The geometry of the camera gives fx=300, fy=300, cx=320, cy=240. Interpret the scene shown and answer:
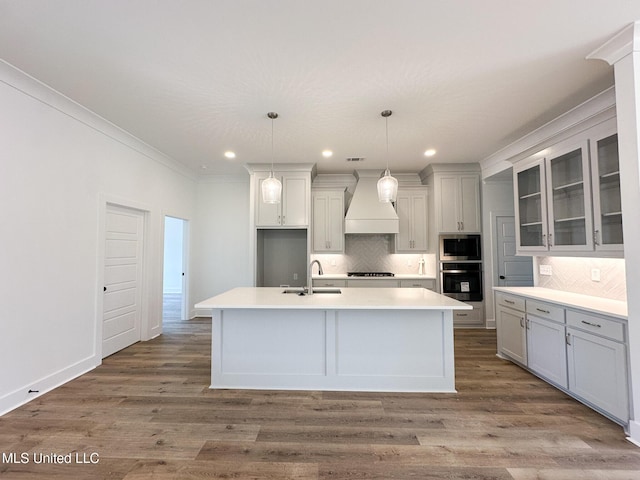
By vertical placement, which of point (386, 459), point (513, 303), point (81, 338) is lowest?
point (386, 459)

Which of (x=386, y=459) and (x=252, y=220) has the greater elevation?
(x=252, y=220)

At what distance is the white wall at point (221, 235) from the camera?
5.74 m

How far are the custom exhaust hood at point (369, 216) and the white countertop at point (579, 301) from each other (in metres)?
2.03

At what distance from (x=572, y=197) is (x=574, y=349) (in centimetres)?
144

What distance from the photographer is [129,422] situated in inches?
89.9

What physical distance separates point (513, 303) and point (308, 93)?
3.15 metres

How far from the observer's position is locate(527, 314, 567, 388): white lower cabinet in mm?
2721

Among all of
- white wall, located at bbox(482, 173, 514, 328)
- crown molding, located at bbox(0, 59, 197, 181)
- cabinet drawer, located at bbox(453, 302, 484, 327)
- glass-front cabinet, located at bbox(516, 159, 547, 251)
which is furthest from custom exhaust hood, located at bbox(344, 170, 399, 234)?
crown molding, located at bbox(0, 59, 197, 181)

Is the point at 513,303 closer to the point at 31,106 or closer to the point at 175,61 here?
the point at 175,61

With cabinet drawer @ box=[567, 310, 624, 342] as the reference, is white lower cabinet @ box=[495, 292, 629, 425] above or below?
below

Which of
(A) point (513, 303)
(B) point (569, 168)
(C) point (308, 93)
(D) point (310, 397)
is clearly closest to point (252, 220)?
(C) point (308, 93)

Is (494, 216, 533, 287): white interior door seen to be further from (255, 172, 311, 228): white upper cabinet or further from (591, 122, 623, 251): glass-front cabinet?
(255, 172, 311, 228): white upper cabinet

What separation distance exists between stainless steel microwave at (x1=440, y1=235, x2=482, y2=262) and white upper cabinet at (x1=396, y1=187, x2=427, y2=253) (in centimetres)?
41

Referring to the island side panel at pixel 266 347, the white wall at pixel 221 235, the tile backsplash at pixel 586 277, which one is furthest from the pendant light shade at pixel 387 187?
the white wall at pixel 221 235
